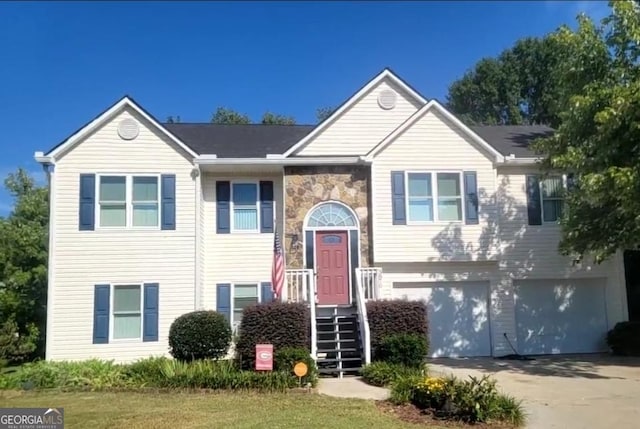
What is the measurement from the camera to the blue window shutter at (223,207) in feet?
55.0

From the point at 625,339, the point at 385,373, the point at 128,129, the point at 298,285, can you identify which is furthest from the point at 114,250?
the point at 625,339

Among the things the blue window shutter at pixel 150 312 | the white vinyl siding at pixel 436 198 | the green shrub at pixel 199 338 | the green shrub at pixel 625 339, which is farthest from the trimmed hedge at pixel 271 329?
the green shrub at pixel 625 339

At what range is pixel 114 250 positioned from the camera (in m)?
15.6

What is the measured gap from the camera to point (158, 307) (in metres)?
15.5

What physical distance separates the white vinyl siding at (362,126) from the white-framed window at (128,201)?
14.5 feet

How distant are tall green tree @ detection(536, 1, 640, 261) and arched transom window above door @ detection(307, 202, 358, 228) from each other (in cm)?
555

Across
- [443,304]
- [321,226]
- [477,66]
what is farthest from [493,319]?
[477,66]

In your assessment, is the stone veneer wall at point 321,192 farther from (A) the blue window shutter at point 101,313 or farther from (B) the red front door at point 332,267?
(A) the blue window shutter at point 101,313

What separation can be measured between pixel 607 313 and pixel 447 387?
10457 mm

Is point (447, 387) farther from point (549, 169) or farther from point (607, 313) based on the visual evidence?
point (607, 313)

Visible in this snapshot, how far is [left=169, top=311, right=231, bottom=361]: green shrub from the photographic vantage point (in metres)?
13.1

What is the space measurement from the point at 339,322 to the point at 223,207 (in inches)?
198

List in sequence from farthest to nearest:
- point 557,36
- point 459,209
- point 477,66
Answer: point 477,66
point 459,209
point 557,36

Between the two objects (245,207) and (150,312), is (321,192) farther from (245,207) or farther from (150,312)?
(150,312)
